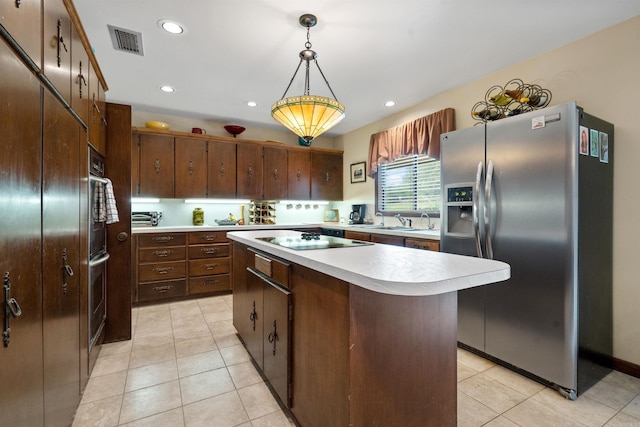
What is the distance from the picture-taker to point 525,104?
8.32ft

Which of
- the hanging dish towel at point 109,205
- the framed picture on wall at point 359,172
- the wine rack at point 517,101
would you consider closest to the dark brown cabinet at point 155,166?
the hanging dish towel at point 109,205

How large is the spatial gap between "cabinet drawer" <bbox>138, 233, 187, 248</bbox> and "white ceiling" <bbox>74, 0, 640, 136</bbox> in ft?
5.59

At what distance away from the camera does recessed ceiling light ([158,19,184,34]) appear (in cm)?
219

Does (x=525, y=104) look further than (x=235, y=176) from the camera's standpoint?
No

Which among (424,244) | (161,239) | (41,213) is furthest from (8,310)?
(161,239)

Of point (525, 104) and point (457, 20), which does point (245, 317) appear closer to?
point (457, 20)

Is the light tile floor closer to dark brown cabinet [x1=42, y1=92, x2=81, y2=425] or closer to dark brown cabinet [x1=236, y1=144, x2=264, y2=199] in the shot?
dark brown cabinet [x1=42, y1=92, x2=81, y2=425]

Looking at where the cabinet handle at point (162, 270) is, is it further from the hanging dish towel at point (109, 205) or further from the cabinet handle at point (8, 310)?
the cabinet handle at point (8, 310)

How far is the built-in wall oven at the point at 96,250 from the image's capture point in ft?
6.55

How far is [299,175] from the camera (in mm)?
4980

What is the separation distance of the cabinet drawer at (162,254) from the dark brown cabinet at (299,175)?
1852 millimetres

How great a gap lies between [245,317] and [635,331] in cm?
279

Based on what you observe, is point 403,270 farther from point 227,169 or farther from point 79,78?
point 227,169

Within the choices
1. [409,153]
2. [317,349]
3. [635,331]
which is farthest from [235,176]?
[635,331]
